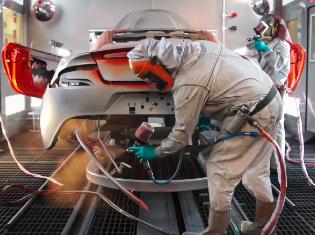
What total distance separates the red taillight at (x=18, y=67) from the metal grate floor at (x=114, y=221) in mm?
1350

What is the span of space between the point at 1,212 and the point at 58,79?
1.17 m

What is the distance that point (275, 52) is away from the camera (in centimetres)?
404

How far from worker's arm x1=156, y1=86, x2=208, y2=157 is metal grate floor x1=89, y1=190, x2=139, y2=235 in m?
0.76

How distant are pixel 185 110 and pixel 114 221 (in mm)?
1136

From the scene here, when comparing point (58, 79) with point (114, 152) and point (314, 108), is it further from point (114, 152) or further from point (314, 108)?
point (314, 108)

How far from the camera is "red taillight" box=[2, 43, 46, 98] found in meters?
3.62

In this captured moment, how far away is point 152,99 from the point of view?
3139 millimetres

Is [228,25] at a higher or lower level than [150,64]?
higher

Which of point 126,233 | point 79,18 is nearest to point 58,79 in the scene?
point 126,233

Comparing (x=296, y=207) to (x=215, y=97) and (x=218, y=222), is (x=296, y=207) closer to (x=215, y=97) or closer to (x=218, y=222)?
(x=218, y=222)

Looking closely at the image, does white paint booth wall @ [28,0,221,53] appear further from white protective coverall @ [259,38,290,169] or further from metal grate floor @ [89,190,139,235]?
metal grate floor @ [89,190,139,235]

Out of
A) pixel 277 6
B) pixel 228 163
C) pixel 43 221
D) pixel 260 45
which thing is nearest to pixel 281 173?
pixel 228 163

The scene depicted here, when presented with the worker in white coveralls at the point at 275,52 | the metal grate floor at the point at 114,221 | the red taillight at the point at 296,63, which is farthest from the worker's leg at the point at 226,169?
the red taillight at the point at 296,63

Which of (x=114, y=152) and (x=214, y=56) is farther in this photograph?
(x=114, y=152)
